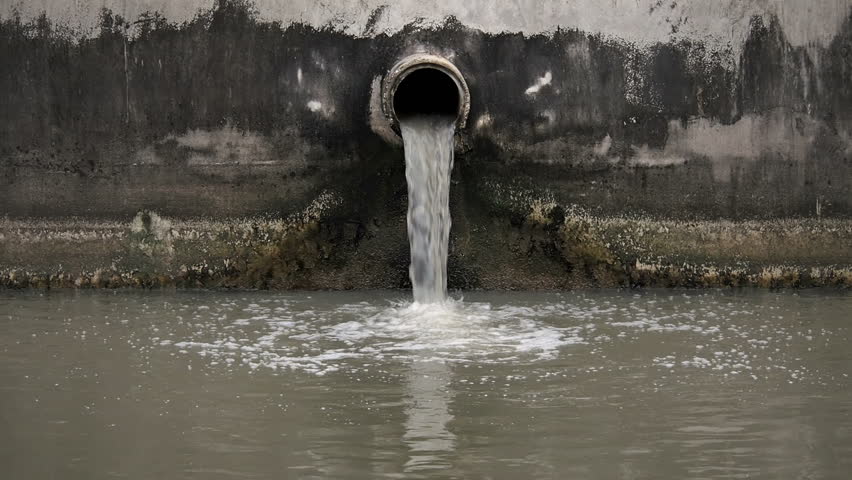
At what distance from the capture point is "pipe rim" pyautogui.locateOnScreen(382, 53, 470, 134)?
686cm

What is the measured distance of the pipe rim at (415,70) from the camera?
6.86m

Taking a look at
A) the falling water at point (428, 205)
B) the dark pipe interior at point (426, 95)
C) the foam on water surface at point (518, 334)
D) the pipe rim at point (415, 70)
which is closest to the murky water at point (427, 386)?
the foam on water surface at point (518, 334)

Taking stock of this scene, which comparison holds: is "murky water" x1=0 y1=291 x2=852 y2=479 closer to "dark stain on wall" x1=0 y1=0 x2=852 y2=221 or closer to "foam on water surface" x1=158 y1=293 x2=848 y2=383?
"foam on water surface" x1=158 y1=293 x2=848 y2=383

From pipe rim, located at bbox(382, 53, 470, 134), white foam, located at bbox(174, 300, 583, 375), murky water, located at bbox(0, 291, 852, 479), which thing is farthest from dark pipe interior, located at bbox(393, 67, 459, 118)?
white foam, located at bbox(174, 300, 583, 375)

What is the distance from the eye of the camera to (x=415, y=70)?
22.7ft

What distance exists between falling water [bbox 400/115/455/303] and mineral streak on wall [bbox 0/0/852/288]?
0.39ft

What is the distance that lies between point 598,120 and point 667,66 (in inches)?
20.2

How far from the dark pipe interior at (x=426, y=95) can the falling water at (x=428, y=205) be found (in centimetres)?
47

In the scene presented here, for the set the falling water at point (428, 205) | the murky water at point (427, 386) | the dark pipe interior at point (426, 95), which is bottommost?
the murky water at point (427, 386)

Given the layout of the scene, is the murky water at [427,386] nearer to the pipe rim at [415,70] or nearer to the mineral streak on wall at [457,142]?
the mineral streak on wall at [457,142]

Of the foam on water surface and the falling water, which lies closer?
A: the foam on water surface

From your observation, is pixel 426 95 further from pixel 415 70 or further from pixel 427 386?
pixel 427 386

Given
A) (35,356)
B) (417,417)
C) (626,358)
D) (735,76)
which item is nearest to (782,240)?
(735,76)

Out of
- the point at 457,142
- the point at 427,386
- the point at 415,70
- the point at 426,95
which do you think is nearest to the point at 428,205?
the point at 457,142
